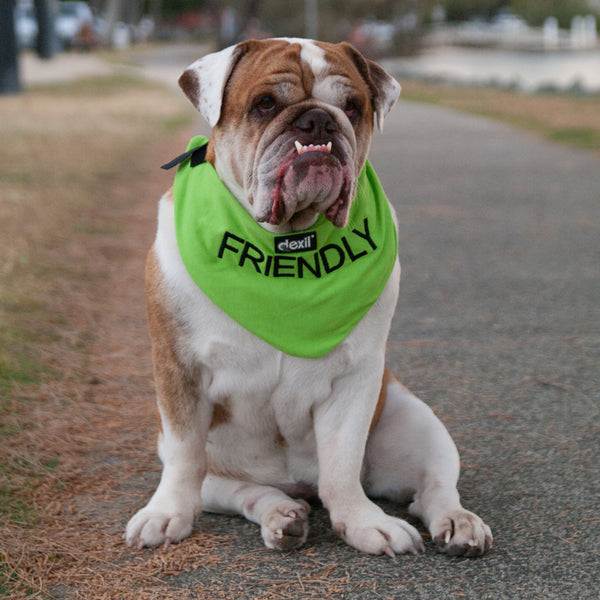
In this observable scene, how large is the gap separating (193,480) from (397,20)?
51.9 m

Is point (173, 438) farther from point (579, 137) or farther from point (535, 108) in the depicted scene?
point (535, 108)

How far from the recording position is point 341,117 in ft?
9.21

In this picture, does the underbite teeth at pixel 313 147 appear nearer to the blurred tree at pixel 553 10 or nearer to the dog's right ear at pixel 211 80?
the dog's right ear at pixel 211 80

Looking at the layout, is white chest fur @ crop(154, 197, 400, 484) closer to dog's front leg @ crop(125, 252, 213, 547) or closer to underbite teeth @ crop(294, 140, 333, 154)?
dog's front leg @ crop(125, 252, 213, 547)

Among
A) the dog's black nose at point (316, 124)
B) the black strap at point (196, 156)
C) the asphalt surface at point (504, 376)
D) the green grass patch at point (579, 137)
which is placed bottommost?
the asphalt surface at point (504, 376)

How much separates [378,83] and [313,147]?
0.54 m

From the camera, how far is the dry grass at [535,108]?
1376 cm

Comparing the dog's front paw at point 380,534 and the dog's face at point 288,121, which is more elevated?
the dog's face at point 288,121

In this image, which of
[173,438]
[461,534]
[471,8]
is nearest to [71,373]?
[173,438]

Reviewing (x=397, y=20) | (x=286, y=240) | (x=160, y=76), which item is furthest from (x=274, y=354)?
(x=397, y=20)

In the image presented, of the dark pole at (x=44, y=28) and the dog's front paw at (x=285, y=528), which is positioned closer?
the dog's front paw at (x=285, y=528)

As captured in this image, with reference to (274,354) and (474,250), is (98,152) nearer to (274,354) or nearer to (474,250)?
(474,250)

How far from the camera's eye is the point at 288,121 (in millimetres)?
2781

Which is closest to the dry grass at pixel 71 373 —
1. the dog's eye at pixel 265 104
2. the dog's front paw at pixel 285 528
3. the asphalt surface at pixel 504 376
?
the dog's front paw at pixel 285 528
